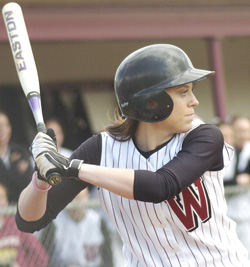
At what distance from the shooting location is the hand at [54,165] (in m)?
2.44

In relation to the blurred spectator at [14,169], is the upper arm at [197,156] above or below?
above

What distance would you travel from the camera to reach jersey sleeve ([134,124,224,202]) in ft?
8.18

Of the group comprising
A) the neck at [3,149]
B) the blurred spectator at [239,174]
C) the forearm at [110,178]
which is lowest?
the blurred spectator at [239,174]

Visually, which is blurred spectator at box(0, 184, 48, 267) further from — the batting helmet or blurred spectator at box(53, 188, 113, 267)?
the batting helmet

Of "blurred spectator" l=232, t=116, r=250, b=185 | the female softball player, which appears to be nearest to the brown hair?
the female softball player

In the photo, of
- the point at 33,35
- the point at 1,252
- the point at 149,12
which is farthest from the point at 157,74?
the point at 149,12

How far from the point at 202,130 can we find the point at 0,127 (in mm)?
Result: 3504

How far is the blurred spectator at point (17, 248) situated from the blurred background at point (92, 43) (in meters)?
3.32

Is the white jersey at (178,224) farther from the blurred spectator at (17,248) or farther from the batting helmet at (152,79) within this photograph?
the blurred spectator at (17,248)

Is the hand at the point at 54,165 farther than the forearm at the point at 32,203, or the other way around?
the forearm at the point at 32,203

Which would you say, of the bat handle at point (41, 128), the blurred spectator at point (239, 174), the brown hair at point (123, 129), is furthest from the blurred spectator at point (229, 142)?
the bat handle at point (41, 128)

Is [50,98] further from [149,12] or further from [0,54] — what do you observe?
[149,12]

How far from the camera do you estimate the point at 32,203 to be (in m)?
2.75

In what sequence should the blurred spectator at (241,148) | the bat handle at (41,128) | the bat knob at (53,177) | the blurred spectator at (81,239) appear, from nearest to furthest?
1. the bat knob at (53,177)
2. the bat handle at (41,128)
3. the blurred spectator at (81,239)
4. the blurred spectator at (241,148)
